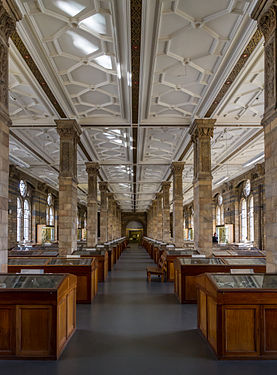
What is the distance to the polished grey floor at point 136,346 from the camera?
4352mm

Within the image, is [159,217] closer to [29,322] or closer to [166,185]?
[166,185]

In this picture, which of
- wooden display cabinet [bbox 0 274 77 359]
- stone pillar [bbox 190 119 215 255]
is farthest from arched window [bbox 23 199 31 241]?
wooden display cabinet [bbox 0 274 77 359]

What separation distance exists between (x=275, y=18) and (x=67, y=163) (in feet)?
26.8

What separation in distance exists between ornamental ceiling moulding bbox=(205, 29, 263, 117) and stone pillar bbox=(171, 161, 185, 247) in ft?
25.4

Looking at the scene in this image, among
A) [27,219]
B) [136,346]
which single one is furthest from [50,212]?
[136,346]

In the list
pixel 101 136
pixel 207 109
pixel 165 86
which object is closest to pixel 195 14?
pixel 165 86

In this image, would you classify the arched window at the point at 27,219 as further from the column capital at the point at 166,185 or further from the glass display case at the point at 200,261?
the glass display case at the point at 200,261

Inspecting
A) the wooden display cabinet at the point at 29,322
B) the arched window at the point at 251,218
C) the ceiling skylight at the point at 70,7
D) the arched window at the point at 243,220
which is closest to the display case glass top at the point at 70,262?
the wooden display cabinet at the point at 29,322

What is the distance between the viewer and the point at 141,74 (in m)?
8.98

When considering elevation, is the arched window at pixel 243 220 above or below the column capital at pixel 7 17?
below

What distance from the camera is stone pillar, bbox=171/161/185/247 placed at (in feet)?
59.0

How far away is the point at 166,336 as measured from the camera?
5.76 metres

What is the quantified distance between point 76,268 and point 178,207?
1091cm

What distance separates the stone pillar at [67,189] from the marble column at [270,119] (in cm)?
755
